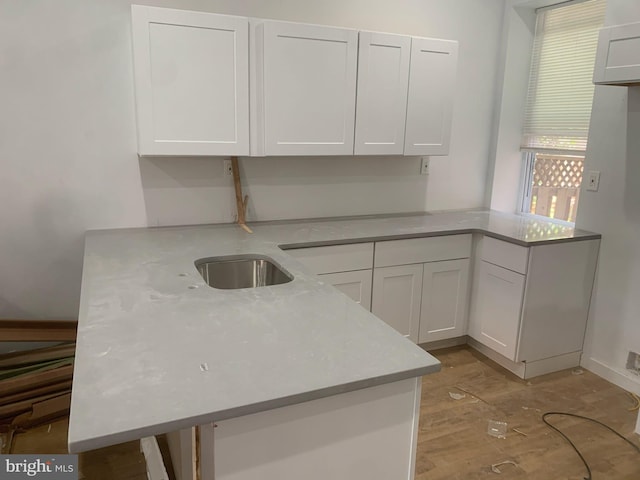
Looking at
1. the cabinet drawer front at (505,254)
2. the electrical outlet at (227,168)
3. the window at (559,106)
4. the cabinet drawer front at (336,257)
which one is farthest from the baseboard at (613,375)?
the electrical outlet at (227,168)

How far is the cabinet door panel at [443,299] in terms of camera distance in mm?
2996

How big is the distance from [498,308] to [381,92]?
1.50m

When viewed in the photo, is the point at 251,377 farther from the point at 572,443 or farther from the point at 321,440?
the point at 572,443

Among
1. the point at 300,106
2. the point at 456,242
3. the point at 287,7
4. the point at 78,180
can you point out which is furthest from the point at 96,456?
the point at 287,7

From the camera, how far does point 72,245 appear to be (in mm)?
2568

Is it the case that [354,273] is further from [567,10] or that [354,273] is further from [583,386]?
[567,10]

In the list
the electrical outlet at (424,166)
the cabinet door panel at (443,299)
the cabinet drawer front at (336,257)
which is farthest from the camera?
the electrical outlet at (424,166)

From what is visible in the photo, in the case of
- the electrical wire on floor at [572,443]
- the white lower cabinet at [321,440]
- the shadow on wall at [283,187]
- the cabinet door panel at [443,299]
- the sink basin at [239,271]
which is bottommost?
the electrical wire on floor at [572,443]

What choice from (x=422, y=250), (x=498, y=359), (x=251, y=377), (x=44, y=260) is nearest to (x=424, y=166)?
(x=422, y=250)

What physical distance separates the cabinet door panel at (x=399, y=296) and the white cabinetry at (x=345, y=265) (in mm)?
71

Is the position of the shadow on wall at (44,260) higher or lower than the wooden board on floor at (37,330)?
higher

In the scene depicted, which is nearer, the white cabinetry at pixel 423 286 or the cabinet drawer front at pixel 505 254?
the cabinet drawer front at pixel 505 254

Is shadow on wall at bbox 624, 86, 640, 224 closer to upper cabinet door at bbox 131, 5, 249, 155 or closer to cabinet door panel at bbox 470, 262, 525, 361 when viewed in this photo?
cabinet door panel at bbox 470, 262, 525, 361

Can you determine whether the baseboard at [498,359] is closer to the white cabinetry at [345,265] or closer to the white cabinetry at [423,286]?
the white cabinetry at [423,286]
